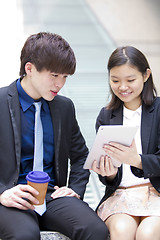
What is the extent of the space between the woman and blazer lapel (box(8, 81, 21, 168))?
0.42 m

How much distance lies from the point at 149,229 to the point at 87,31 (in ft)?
16.9

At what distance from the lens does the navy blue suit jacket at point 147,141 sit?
89.2 inches

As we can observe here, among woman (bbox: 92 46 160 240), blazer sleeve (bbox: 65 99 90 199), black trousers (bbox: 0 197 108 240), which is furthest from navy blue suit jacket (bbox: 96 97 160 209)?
black trousers (bbox: 0 197 108 240)

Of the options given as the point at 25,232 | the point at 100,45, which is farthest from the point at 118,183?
the point at 100,45

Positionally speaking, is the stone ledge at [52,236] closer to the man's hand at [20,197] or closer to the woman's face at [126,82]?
the man's hand at [20,197]

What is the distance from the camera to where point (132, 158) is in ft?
7.31

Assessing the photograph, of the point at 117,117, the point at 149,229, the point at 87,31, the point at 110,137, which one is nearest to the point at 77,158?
the point at 117,117

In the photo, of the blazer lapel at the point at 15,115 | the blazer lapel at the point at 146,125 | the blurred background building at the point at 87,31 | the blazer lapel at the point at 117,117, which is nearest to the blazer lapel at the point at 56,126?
the blazer lapel at the point at 15,115

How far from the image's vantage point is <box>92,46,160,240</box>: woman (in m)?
2.17

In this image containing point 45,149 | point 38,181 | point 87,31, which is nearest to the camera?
point 38,181

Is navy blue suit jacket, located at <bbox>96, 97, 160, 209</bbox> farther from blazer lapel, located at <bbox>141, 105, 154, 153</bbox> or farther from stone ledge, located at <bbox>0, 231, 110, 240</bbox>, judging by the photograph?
stone ledge, located at <bbox>0, 231, 110, 240</bbox>

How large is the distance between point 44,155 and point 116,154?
0.42 metres

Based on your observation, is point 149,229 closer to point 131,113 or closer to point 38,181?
point 38,181

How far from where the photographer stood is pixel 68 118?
246 cm
